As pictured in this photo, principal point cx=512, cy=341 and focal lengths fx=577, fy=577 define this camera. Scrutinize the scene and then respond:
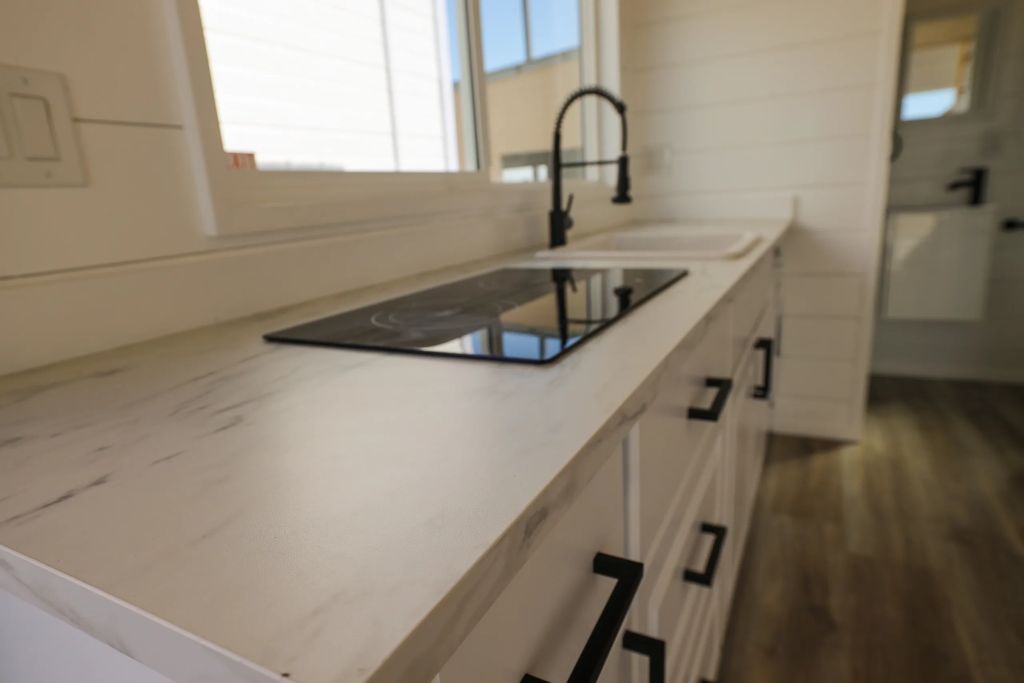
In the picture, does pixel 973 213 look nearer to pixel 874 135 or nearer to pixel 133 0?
pixel 874 135

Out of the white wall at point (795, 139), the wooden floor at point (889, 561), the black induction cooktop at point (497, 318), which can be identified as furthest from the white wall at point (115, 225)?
the white wall at point (795, 139)

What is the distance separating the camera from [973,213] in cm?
258

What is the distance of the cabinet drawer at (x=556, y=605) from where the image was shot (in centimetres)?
31

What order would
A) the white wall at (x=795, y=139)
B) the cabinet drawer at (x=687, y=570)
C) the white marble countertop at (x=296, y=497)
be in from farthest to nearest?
1. the white wall at (x=795, y=139)
2. the cabinet drawer at (x=687, y=570)
3. the white marble countertop at (x=296, y=497)

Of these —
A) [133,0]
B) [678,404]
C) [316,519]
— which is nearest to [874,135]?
[678,404]

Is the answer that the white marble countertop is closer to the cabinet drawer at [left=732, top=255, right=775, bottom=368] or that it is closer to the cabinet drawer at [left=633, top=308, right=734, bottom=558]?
the cabinet drawer at [left=633, top=308, right=734, bottom=558]

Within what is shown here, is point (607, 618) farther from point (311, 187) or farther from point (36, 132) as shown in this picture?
point (311, 187)

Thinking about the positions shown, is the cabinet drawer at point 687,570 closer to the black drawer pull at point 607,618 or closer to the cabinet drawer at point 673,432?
the cabinet drawer at point 673,432

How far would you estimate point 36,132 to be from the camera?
620 mm

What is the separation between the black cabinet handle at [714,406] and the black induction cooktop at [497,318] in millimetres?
155

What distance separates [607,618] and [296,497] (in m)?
0.24

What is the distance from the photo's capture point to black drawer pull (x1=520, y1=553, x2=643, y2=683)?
0.39 m

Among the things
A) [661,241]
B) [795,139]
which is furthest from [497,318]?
[795,139]

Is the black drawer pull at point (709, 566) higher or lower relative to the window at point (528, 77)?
lower
